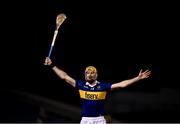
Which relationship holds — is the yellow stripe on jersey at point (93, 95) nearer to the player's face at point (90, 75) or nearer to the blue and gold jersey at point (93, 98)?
the blue and gold jersey at point (93, 98)

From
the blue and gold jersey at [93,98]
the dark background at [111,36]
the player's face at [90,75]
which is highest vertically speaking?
the dark background at [111,36]

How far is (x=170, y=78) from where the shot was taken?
1642cm

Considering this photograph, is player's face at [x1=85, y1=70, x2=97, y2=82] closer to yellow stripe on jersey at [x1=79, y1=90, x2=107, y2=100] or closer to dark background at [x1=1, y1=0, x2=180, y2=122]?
yellow stripe on jersey at [x1=79, y1=90, x2=107, y2=100]

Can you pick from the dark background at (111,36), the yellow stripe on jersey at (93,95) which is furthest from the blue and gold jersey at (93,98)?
the dark background at (111,36)

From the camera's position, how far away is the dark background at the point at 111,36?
50.9ft

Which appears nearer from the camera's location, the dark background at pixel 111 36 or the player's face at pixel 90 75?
the player's face at pixel 90 75

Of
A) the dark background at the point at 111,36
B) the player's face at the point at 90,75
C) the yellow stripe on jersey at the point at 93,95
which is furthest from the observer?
the dark background at the point at 111,36

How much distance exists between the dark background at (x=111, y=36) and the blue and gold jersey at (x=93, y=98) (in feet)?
24.1

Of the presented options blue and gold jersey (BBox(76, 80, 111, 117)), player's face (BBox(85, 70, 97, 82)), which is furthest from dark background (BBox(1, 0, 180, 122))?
player's face (BBox(85, 70, 97, 82))

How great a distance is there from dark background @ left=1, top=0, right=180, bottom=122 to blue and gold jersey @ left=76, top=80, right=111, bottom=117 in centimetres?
735

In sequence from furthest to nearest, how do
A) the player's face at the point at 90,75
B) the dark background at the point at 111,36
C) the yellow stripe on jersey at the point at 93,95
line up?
the dark background at the point at 111,36
the yellow stripe on jersey at the point at 93,95
the player's face at the point at 90,75

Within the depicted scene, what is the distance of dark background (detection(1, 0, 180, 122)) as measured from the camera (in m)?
15.5

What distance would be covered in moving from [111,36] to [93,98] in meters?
8.89

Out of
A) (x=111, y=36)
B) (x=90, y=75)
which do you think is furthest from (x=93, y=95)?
(x=111, y=36)
